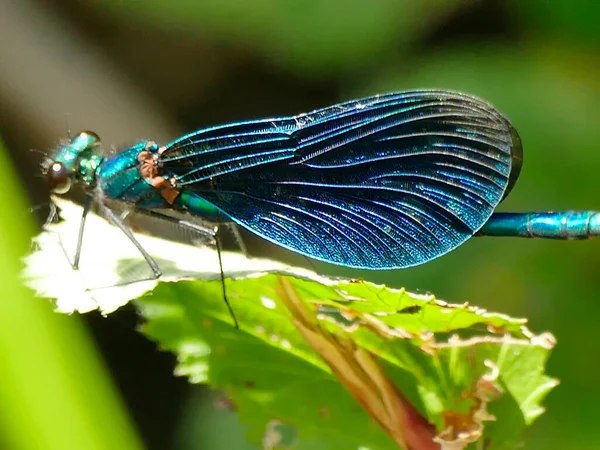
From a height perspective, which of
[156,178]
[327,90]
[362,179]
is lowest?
[362,179]

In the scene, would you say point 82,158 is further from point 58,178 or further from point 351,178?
point 351,178

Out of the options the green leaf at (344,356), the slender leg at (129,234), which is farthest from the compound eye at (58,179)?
the green leaf at (344,356)

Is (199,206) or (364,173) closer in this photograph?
(364,173)

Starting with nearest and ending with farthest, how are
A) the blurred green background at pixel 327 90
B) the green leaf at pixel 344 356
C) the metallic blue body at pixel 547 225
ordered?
the green leaf at pixel 344 356 → the metallic blue body at pixel 547 225 → the blurred green background at pixel 327 90

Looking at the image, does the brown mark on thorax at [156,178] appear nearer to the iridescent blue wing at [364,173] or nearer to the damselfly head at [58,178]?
the iridescent blue wing at [364,173]

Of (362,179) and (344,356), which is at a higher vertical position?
(362,179)

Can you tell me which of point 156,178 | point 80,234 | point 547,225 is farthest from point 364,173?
point 80,234
